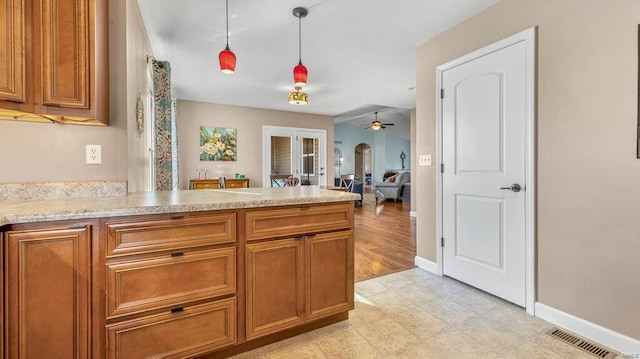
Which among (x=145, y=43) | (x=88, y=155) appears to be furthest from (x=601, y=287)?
(x=145, y=43)

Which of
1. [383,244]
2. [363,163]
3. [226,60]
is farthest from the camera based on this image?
[363,163]

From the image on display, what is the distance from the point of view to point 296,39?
3.06 m

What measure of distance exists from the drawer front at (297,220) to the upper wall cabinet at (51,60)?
3.55 feet

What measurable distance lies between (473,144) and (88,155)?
2.86 metres

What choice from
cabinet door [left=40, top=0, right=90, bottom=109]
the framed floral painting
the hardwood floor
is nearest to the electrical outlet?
cabinet door [left=40, top=0, right=90, bottom=109]

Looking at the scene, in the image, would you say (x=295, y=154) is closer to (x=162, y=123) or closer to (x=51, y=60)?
(x=162, y=123)

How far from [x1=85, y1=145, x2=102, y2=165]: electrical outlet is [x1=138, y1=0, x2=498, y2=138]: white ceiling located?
1.41 m

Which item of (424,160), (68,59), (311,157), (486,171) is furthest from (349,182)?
(68,59)

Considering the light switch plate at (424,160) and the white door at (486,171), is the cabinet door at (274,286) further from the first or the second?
the light switch plate at (424,160)

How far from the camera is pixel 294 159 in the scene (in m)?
6.98

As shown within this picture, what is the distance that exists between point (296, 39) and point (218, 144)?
12.1ft

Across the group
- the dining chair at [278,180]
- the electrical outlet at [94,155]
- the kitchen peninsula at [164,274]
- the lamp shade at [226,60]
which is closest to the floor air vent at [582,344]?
the kitchen peninsula at [164,274]

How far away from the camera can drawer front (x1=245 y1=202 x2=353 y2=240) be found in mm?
1602

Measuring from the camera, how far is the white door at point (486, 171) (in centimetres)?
217
